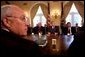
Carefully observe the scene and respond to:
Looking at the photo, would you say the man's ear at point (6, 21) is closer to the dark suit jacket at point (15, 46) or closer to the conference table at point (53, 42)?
the dark suit jacket at point (15, 46)

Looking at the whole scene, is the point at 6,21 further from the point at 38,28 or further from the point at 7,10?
the point at 38,28

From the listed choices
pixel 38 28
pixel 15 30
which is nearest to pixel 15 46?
pixel 15 30

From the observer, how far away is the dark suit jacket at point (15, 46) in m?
36.8

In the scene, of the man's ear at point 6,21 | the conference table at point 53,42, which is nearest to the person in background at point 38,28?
the conference table at point 53,42

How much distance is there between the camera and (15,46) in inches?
1449

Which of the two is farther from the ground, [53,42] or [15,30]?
[15,30]

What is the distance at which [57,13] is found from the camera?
121 feet

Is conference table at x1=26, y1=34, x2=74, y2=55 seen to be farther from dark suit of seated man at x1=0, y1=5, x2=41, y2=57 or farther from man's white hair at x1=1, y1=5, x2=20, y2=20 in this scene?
man's white hair at x1=1, y1=5, x2=20, y2=20

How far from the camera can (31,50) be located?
36812 millimetres

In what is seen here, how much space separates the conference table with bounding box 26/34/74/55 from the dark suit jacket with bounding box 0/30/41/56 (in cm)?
5

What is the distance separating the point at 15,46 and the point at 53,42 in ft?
0.99

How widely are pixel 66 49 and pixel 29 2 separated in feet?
1.48

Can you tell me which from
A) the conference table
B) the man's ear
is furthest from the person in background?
the man's ear

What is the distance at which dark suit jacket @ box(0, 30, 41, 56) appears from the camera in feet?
121
